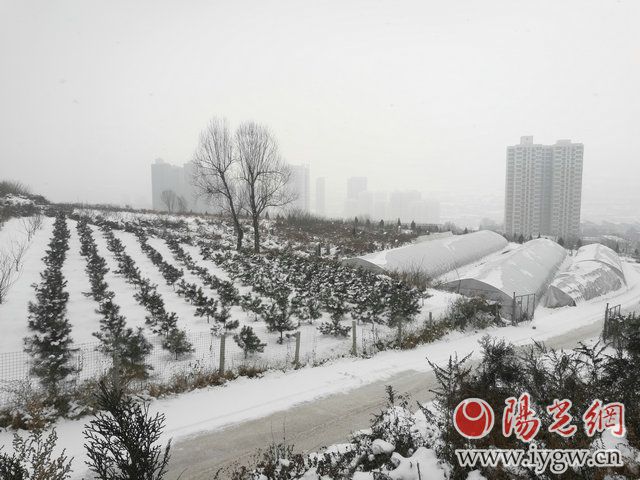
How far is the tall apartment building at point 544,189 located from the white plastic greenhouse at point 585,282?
45657mm

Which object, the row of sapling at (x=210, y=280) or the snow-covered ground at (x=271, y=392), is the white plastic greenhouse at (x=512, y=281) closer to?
the snow-covered ground at (x=271, y=392)

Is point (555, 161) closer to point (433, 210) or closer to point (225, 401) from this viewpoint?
point (433, 210)

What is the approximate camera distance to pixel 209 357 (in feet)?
32.7

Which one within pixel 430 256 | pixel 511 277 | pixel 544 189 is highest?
pixel 544 189

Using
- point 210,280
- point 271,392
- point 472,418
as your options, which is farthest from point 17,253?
point 472,418

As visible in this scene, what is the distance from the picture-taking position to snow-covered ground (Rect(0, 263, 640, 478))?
6621 mm

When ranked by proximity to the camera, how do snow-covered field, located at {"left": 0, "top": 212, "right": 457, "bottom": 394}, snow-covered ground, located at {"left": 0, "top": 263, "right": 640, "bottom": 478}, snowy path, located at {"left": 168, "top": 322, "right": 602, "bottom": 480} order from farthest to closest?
snow-covered field, located at {"left": 0, "top": 212, "right": 457, "bottom": 394}
snow-covered ground, located at {"left": 0, "top": 263, "right": 640, "bottom": 478}
snowy path, located at {"left": 168, "top": 322, "right": 602, "bottom": 480}

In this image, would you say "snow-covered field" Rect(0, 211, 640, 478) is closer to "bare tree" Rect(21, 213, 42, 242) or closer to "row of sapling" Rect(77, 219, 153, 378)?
"row of sapling" Rect(77, 219, 153, 378)

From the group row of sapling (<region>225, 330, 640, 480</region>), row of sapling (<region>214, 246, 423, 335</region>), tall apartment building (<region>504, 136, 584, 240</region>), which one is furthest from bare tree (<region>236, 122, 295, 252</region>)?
tall apartment building (<region>504, 136, 584, 240</region>)

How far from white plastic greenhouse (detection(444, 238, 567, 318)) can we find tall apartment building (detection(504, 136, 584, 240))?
1920 inches

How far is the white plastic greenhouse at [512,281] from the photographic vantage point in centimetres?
1781

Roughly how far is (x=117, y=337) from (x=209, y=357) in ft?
8.26

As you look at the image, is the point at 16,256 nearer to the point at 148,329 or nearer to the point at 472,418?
the point at 148,329

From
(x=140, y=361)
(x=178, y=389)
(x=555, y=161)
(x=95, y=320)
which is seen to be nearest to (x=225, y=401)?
(x=178, y=389)
